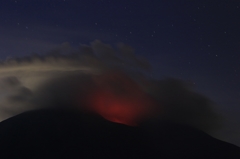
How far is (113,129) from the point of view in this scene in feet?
232

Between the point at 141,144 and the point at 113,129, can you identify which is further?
the point at 113,129

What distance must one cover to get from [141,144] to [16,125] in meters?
25.3

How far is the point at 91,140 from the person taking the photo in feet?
208

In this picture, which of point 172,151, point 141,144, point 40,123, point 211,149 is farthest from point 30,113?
point 211,149

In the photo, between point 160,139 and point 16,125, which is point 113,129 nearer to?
point 160,139

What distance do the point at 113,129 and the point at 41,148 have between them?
1736 centimetres

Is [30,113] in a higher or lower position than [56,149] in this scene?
higher

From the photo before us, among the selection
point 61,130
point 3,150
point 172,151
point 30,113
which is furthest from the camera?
point 30,113

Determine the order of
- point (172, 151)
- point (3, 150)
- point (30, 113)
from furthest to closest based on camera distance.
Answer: point (30, 113) → point (172, 151) → point (3, 150)

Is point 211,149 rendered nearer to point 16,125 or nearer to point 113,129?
point 113,129

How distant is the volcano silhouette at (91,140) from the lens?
2239 inches

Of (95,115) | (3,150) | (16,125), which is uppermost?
(95,115)

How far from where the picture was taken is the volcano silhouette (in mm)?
56875

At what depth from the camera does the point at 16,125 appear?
230 ft
